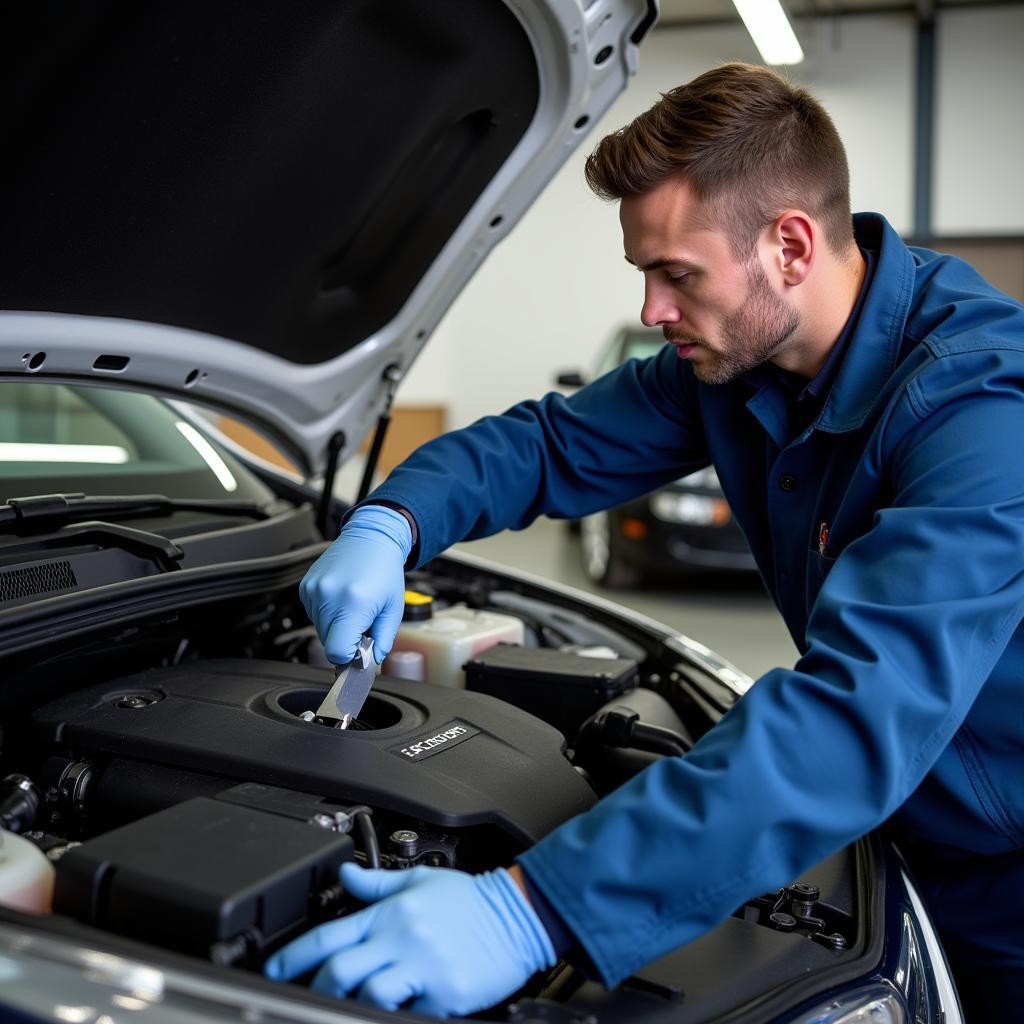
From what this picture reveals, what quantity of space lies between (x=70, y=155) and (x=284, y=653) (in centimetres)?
81

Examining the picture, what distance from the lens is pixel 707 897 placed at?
0.94 m

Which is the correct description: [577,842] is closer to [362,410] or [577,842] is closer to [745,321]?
[745,321]

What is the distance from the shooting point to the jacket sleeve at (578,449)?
1.67 m

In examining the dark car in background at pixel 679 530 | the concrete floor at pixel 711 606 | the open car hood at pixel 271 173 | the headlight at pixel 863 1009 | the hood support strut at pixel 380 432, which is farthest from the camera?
the dark car in background at pixel 679 530

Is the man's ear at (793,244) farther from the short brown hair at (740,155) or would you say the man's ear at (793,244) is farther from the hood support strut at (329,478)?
the hood support strut at (329,478)

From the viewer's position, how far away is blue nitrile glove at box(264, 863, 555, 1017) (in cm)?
87

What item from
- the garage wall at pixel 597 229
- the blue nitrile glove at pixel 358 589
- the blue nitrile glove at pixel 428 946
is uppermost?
the garage wall at pixel 597 229

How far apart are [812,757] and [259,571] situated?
890mm

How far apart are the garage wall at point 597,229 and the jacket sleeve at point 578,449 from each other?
6.98m

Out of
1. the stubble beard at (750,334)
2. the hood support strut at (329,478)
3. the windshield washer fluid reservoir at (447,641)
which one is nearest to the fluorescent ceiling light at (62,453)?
→ the hood support strut at (329,478)

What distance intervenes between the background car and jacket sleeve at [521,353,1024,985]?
102mm

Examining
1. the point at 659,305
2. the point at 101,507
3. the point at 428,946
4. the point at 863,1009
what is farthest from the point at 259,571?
the point at 863,1009

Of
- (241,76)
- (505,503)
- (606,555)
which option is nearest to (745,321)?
(505,503)

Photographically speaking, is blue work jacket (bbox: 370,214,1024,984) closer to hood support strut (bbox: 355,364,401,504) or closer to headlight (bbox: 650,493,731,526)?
hood support strut (bbox: 355,364,401,504)
